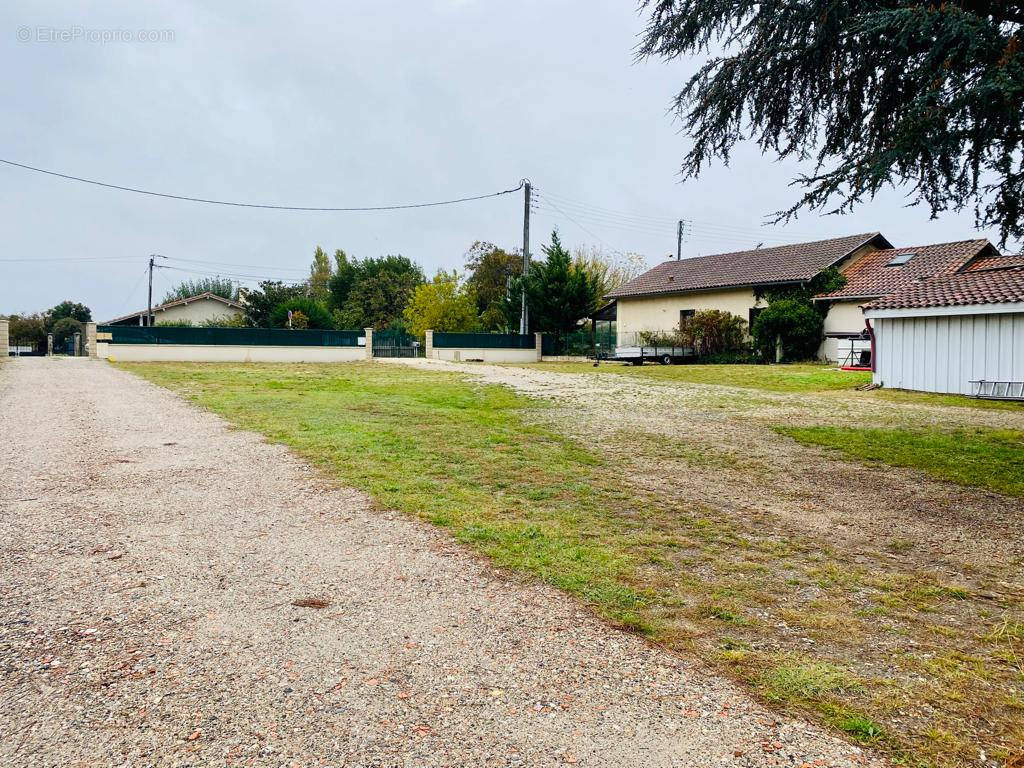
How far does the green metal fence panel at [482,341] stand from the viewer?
38.4 meters

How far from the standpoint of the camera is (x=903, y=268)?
→ 95.5ft

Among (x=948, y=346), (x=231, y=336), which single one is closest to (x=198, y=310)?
(x=231, y=336)

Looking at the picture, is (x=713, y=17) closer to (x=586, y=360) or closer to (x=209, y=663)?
(x=209, y=663)

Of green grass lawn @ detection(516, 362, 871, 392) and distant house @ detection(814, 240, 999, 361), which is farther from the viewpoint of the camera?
distant house @ detection(814, 240, 999, 361)

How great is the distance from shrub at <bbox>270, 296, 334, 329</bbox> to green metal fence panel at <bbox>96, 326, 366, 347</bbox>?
1679cm

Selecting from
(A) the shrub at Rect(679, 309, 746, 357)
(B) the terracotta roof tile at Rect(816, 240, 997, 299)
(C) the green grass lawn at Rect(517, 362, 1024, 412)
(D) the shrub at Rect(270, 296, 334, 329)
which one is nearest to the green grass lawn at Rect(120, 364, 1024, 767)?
(C) the green grass lawn at Rect(517, 362, 1024, 412)

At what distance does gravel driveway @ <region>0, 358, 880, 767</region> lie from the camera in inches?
84.9

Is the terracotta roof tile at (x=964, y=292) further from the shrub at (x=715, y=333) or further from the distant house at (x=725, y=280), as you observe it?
the shrub at (x=715, y=333)

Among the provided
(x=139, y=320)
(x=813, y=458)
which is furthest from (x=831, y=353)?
(x=139, y=320)

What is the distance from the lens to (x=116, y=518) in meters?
4.66

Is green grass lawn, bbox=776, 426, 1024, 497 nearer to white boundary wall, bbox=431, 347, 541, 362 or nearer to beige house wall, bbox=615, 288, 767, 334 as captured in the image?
beige house wall, bbox=615, 288, 767, 334

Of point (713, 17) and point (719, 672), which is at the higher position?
point (713, 17)

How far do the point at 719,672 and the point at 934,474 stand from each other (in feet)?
17.2

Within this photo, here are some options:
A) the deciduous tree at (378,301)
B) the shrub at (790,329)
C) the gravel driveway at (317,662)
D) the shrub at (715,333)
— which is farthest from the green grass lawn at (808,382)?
the deciduous tree at (378,301)
